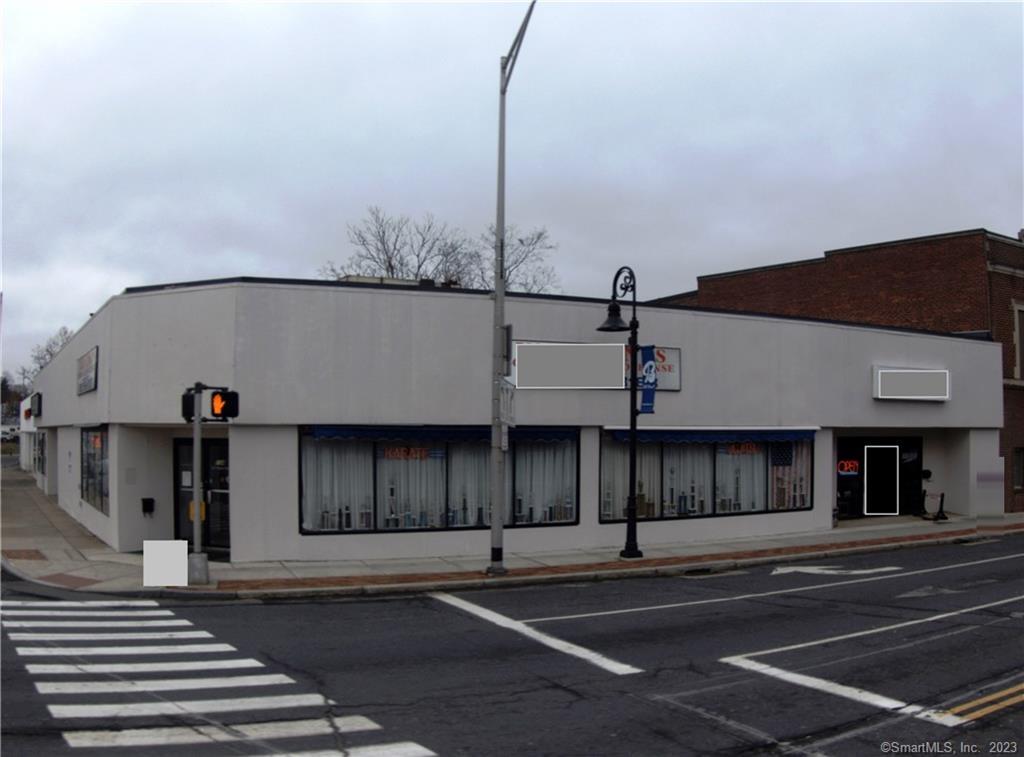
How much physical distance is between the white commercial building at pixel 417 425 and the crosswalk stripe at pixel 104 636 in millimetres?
5549

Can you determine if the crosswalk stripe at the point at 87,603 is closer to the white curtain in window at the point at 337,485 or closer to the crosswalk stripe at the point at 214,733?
the white curtain in window at the point at 337,485

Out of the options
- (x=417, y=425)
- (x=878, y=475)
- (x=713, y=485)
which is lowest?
(x=878, y=475)

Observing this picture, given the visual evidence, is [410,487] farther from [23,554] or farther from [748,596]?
[23,554]

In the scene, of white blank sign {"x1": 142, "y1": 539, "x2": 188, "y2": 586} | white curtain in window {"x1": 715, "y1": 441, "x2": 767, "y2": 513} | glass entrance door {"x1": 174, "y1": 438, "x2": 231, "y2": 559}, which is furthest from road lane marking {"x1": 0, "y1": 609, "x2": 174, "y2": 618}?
white curtain in window {"x1": 715, "y1": 441, "x2": 767, "y2": 513}

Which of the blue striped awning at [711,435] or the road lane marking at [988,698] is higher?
the blue striped awning at [711,435]

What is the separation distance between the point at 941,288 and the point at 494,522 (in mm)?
21632

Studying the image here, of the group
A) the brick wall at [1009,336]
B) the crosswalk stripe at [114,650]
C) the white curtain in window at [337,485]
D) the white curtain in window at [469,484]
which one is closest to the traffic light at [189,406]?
the white curtain in window at [337,485]

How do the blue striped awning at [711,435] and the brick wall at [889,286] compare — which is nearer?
the blue striped awning at [711,435]

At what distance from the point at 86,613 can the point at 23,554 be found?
21.2 ft

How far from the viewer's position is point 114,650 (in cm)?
1020

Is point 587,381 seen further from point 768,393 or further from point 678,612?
point 678,612

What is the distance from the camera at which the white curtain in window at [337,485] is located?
1738 cm

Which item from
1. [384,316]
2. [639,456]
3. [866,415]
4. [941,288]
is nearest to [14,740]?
[384,316]

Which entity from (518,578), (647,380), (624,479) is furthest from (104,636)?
(647,380)
